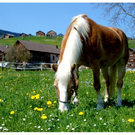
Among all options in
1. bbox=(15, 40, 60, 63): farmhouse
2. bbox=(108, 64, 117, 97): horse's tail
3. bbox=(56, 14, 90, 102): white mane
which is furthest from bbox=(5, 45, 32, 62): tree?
bbox=(56, 14, 90, 102): white mane

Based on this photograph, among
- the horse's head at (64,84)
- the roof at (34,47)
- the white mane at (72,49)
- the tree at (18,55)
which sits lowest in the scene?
the horse's head at (64,84)

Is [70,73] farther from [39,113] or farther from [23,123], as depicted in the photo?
[23,123]

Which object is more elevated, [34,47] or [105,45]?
[34,47]

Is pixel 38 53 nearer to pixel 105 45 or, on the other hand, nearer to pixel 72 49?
pixel 105 45

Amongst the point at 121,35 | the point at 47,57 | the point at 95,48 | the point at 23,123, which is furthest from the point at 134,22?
the point at 47,57

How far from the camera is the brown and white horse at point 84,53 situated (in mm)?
3319

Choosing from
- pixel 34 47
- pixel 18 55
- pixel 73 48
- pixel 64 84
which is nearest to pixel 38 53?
pixel 34 47

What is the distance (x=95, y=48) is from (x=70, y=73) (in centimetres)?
119

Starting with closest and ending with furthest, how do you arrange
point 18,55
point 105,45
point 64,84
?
point 64,84 < point 105,45 < point 18,55

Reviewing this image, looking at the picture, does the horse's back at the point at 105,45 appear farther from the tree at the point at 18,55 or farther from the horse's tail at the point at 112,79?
the tree at the point at 18,55

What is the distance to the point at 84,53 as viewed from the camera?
4066 millimetres

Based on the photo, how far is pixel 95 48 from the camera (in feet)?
13.7

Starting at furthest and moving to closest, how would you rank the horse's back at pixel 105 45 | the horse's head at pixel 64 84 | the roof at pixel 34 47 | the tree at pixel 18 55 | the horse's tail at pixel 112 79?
the roof at pixel 34 47 → the tree at pixel 18 55 → the horse's tail at pixel 112 79 → the horse's back at pixel 105 45 → the horse's head at pixel 64 84

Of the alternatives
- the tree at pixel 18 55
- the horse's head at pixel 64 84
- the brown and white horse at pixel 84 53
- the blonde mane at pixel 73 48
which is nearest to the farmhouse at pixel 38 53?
the tree at pixel 18 55
